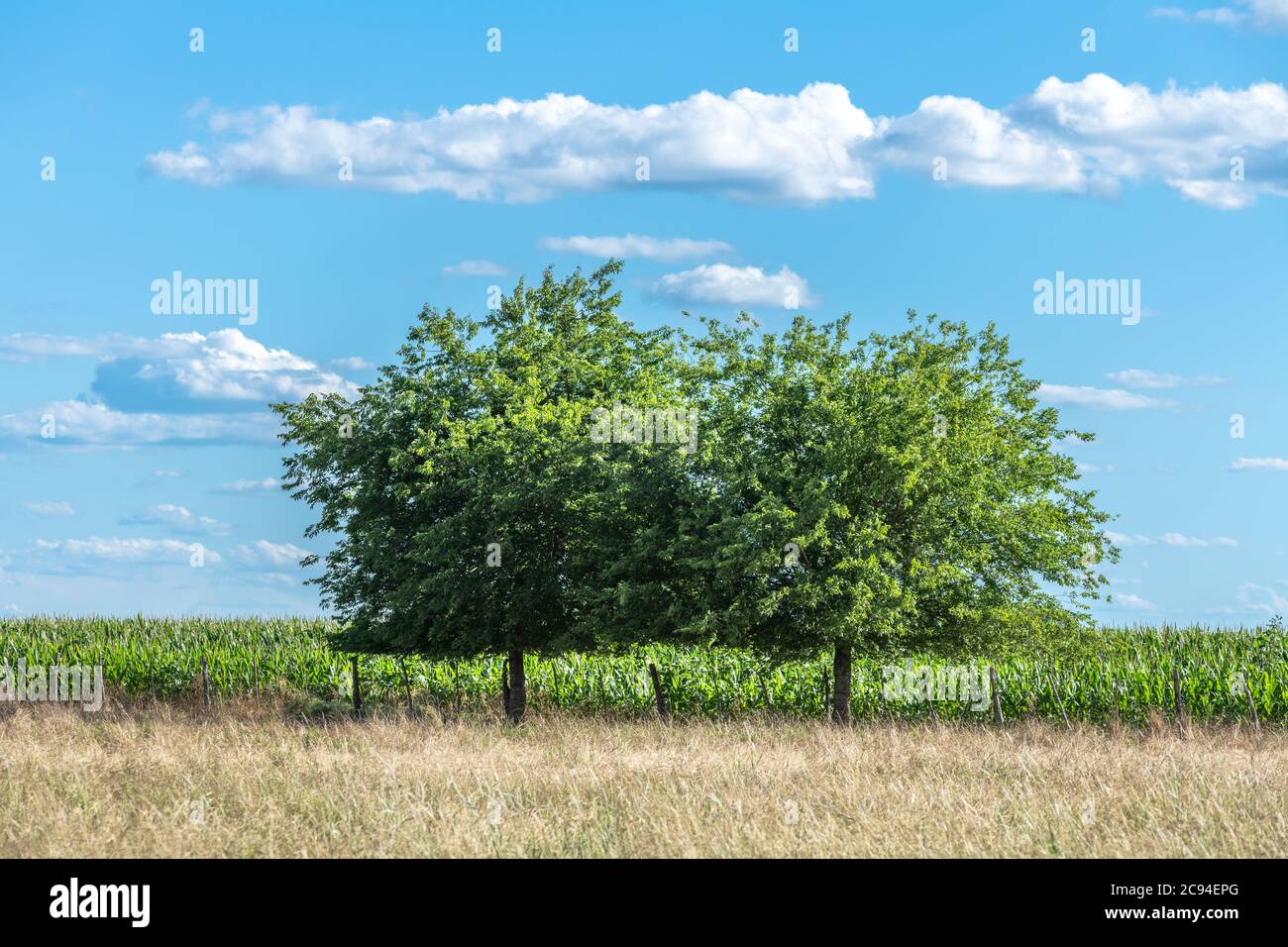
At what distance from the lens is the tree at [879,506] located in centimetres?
2325

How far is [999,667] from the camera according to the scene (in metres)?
29.8

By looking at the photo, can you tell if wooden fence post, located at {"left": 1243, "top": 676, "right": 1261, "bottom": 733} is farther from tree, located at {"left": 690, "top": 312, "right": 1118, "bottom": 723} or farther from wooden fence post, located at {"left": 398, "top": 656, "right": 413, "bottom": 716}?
wooden fence post, located at {"left": 398, "top": 656, "right": 413, "bottom": 716}

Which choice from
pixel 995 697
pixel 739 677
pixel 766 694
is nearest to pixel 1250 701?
pixel 995 697

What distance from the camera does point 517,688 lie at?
30500mm

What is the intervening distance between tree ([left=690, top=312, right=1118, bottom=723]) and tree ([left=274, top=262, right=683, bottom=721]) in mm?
2484

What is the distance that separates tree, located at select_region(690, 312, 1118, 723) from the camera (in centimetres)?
2325

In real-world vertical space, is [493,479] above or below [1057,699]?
above

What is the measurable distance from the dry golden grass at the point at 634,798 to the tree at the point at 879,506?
14.3 feet

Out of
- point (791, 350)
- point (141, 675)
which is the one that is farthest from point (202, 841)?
point (141, 675)

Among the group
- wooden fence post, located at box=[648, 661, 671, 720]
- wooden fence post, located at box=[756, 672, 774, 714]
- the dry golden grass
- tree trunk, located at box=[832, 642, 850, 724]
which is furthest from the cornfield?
the dry golden grass

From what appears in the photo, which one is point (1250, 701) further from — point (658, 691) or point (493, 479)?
point (493, 479)

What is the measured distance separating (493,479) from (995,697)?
12.7 metres
